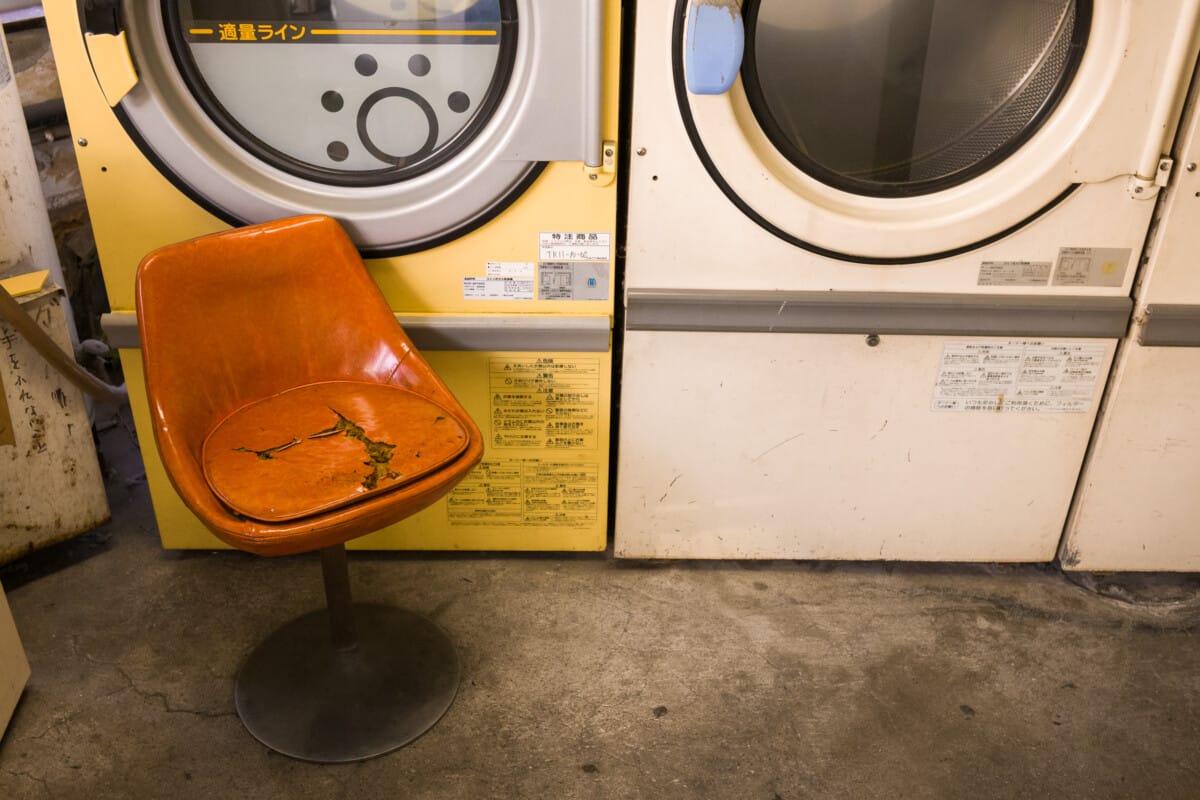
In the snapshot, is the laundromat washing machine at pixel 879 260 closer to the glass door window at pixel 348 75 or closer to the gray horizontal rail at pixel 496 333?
the gray horizontal rail at pixel 496 333

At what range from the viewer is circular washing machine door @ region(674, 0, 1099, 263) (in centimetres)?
182

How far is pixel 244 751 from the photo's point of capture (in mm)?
1806

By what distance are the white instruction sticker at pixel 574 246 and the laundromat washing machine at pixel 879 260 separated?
0.06m

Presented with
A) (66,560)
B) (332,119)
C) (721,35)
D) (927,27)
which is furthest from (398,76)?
(66,560)

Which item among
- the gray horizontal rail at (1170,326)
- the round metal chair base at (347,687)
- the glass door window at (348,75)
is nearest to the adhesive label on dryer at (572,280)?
the glass door window at (348,75)

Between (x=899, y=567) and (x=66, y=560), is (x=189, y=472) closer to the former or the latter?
(x=66, y=560)

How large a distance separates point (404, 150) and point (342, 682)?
110 cm

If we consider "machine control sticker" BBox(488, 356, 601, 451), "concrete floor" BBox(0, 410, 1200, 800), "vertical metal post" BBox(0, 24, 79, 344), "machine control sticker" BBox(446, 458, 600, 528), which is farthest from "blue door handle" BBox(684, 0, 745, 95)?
"vertical metal post" BBox(0, 24, 79, 344)

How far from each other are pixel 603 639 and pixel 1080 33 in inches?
62.0

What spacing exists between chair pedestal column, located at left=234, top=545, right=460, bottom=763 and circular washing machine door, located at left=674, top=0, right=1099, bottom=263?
3.67ft

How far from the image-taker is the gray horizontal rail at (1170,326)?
199cm

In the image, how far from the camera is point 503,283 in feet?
6.61

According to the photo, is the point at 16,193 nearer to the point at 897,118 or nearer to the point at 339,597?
the point at 339,597

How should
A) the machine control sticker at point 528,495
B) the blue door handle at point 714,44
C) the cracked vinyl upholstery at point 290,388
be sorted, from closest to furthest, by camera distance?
1. the cracked vinyl upholstery at point 290,388
2. the blue door handle at point 714,44
3. the machine control sticker at point 528,495
